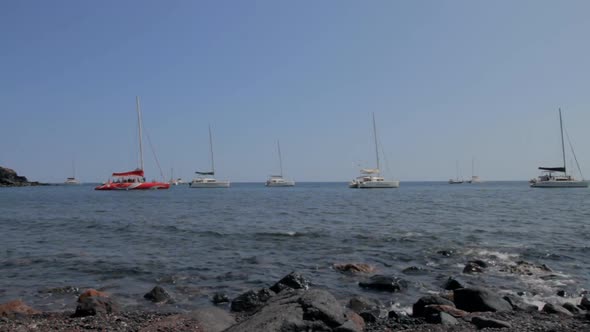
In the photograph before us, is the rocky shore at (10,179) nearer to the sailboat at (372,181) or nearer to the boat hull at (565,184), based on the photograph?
the sailboat at (372,181)

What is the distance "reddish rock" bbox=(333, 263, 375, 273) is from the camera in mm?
14109

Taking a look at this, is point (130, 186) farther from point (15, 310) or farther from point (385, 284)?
point (385, 284)

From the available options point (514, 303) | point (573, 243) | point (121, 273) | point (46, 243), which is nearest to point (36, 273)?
point (121, 273)

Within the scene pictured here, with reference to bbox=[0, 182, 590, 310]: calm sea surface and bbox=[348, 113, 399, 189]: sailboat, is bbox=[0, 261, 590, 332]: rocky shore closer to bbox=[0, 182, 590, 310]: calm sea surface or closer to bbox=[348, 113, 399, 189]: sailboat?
bbox=[0, 182, 590, 310]: calm sea surface

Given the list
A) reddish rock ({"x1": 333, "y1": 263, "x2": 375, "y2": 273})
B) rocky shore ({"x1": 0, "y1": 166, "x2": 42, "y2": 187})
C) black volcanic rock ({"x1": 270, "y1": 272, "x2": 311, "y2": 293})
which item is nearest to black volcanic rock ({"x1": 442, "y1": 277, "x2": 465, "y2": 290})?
reddish rock ({"x1": 333, "y1": 263, "x2": 375, "y2": 273})

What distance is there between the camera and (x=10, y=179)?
150 metres

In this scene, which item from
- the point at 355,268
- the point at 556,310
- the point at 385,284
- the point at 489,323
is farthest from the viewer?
the point at 355,268

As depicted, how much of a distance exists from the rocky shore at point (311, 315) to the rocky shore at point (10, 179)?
164308 millimetres

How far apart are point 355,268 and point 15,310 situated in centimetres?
960

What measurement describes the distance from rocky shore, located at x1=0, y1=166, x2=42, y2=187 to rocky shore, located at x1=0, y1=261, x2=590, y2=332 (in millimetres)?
164308

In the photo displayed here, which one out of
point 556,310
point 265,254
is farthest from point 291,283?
point 556,310

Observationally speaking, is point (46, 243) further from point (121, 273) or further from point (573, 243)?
point (573, 243)

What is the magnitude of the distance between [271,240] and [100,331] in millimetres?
13648

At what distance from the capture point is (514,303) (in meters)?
10.3
